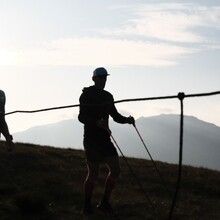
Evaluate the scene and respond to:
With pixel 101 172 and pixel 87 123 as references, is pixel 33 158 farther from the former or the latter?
pixel 87 123

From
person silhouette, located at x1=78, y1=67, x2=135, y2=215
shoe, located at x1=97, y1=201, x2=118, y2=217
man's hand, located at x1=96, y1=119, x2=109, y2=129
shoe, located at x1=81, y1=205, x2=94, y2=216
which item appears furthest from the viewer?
shoe, located at x1=81, y1=205, x2=94, y2=216

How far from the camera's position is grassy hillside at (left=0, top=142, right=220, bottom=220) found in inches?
434

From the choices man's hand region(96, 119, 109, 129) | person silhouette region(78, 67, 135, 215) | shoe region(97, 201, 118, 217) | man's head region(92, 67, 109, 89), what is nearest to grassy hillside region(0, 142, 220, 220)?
shoe region(97, 201, 118, 217)

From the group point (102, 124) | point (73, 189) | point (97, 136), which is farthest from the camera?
point (73, 189)

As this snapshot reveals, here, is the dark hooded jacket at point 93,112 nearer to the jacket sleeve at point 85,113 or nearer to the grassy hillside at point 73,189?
the jacket sleeve at point 85,113

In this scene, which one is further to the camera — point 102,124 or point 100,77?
point 100,77

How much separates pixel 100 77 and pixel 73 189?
480 centimetres

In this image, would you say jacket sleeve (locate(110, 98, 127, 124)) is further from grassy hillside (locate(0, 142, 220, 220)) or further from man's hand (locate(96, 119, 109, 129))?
grassy hillside (locate(0, 142, 220, 220))

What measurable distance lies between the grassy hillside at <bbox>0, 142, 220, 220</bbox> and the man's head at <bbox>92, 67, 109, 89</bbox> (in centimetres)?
280

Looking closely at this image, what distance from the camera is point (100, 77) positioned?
10.0 metres

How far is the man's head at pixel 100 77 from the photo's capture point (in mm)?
9984

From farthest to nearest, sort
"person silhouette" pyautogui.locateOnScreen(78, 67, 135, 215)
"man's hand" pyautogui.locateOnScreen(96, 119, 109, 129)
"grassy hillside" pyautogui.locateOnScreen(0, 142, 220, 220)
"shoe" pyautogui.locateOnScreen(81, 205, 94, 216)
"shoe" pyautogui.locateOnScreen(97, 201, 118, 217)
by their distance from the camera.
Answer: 1. "grassy hillside" pyautogui.locateOnScreen(0, 142, 220, 220)
2. "shoe" pyautogui.locateOnScreen(81, 205, 94, 216)
3. "shoe" pyautogui.locateOnScreen(97, 201, 118, 217)
4. "person silhouette" pyautogui.locateOnScreen(78, 67, 135, 215)
5. "man's hand" pyautogui.locateOnScreen(96, 119, 109, 129)

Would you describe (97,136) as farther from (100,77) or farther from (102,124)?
(100,77)

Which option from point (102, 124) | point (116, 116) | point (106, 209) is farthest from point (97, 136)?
point (106, 209)
